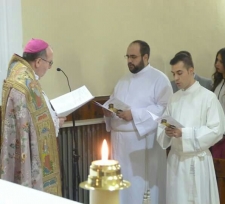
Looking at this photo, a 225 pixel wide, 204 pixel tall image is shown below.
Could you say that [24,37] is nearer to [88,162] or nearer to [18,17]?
[18,17]

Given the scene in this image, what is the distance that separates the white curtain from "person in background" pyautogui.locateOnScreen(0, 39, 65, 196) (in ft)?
2.44

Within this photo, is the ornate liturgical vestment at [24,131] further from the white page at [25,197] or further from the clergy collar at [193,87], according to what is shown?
the white page at [25,197]

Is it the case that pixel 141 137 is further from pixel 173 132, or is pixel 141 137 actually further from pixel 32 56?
pixel 32 56

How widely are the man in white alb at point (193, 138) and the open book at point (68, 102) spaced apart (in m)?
0.61

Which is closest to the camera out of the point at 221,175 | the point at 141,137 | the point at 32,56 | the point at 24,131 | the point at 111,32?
the point at 24,131

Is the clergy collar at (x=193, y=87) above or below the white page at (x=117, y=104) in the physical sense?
above

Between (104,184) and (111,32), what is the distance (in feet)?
11.4

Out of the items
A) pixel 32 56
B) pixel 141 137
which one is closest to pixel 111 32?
pixel 141 137

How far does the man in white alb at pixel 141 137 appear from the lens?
140 inches

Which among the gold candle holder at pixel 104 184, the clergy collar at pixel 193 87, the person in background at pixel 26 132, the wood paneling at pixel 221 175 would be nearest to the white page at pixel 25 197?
the gold candle holder at pixel 104 184

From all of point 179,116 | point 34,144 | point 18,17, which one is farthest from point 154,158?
point 18,17

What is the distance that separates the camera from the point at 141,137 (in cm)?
355

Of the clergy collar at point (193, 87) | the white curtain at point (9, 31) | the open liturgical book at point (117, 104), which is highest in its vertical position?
the white curtain at point (9, 31)

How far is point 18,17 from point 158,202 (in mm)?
1870
